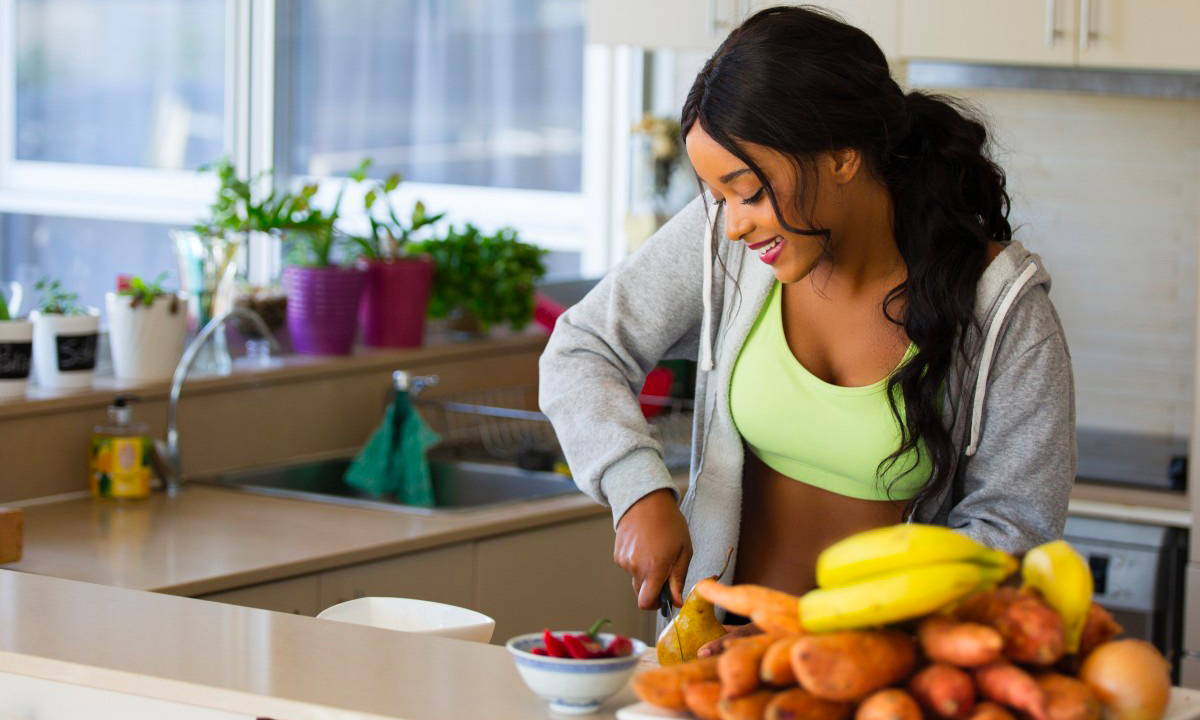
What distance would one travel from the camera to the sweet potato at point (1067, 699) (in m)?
0.94

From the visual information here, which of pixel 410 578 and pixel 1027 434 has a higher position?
pixel 1027 434

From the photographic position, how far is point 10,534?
208 centimetres

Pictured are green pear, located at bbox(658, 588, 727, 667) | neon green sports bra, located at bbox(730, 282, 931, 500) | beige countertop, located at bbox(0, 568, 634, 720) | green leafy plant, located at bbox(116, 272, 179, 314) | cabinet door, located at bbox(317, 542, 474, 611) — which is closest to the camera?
beige countertop, located at bbox(0, 568, 634, 720)

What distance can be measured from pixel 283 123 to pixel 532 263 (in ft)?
2.61

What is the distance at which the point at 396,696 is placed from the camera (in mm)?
1202

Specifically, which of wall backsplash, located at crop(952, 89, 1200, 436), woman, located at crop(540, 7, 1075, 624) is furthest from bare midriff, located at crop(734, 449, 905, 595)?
wall backsplash, located at crop(952, 89, 1200, 436)

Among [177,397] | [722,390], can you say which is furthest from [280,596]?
[722,390]

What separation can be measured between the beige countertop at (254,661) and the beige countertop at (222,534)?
0.59m

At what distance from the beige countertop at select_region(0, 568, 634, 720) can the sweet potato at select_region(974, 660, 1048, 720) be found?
0.33 m

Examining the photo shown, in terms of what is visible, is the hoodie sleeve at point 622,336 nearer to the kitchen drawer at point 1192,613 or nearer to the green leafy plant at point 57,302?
the green leafy plant at point 57,302

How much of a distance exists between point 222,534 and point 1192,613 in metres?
1.84

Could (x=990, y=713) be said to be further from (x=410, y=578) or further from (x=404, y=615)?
(x=410, y=578)

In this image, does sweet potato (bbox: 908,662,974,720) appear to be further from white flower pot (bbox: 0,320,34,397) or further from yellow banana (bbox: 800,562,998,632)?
white flower pot (bbox: 0,320,34,397)

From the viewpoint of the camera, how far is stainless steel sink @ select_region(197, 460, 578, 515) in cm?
285
